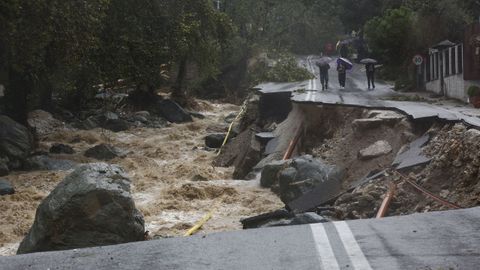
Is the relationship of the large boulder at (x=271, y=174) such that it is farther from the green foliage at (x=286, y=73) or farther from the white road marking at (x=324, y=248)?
the green foliage at (x=286, y=73)

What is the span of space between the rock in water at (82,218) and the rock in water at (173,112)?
23087 millimetres

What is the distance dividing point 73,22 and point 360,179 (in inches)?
396

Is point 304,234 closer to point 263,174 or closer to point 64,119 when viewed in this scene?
point 263,174

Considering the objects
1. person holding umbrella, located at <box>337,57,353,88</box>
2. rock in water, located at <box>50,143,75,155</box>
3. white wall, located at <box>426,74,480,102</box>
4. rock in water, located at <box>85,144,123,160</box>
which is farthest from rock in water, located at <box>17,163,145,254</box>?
person holding umbrella, located at <box>337,57,353,88</box>

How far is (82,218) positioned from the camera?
8984mm

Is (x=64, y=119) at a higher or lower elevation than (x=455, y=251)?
lower

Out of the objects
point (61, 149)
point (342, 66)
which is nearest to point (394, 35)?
point (342, 66)

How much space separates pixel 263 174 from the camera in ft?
49.8

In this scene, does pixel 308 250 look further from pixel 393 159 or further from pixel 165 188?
pixel 165 188

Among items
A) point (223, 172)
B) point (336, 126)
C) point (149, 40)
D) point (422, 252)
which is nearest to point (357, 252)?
point (422, 252)

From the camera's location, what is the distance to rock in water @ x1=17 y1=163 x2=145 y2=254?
8852mm

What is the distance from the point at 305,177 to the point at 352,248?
6.81 meters

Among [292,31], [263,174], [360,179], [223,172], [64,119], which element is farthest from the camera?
[292,31]

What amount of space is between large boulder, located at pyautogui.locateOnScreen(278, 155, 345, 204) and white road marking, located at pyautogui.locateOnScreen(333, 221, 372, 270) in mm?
5299
